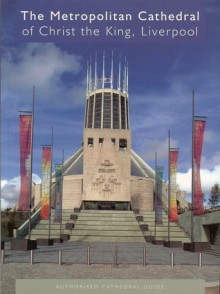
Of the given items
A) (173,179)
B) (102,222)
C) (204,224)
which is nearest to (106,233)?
(102,222)

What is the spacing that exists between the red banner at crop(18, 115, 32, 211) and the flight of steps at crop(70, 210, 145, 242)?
1669 centimetres

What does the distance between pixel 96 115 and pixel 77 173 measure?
5196 cm

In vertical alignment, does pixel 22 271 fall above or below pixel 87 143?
below

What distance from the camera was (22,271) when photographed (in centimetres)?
1430

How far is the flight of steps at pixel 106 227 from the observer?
1599 inches

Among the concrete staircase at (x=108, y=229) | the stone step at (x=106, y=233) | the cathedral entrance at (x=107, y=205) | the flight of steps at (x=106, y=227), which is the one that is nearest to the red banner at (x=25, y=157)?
the concrete staircase at (x=108, y=229)

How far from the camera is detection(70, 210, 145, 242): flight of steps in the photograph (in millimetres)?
40625

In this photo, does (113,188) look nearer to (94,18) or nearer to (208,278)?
(208,278)

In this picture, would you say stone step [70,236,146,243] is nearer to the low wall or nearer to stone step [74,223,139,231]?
stone step [74,223,139,231]

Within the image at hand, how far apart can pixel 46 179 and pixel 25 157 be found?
418 inches

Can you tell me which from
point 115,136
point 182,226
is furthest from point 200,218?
point 115,136

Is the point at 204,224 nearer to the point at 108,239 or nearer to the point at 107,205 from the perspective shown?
the point at 108,239

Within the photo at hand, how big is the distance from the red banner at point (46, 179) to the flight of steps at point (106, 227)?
287 inches

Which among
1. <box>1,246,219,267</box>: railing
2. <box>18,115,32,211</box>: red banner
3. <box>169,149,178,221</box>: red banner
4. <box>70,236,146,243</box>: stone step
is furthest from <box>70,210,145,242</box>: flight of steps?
<box>1,246,219,267</box>: railing
